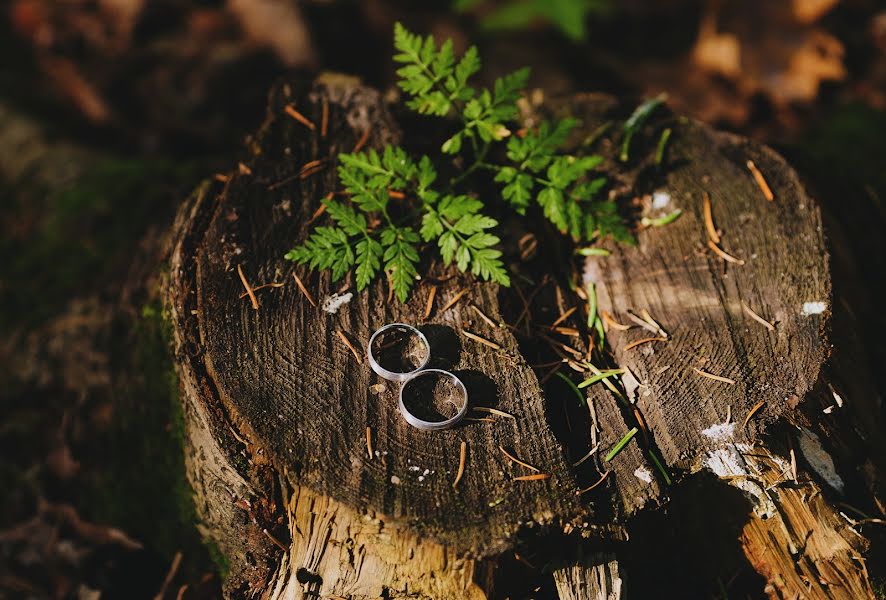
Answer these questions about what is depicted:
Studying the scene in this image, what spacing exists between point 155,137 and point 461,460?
187 inches

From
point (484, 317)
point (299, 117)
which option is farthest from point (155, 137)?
point (484, 317)

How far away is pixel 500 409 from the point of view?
255 cm

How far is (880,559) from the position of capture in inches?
103

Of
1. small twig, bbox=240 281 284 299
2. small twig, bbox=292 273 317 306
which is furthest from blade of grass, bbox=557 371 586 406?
small twig, bbox=240 281 284 299

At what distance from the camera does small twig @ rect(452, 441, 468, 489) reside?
7.68ft

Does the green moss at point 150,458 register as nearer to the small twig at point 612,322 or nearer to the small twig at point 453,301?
the small twig at point 453,301

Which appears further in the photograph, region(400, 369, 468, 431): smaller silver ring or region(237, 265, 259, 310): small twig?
region(237, 265, 259, 310): small twig

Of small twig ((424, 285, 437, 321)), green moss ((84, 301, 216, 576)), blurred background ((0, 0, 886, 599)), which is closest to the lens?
small twig ((424, 285, 437, 321))

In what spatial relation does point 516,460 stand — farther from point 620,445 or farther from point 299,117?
point 299,117

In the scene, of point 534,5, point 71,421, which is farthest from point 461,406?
point 534,5

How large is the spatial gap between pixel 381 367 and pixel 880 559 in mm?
2143

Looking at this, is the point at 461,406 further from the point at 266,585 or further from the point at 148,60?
the point at 148,60

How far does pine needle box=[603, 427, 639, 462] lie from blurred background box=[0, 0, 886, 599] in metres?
0.89

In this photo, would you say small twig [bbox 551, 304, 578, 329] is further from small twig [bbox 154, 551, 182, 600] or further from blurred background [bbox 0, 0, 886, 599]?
small twig [bbox 154, 551, 182, 600]
